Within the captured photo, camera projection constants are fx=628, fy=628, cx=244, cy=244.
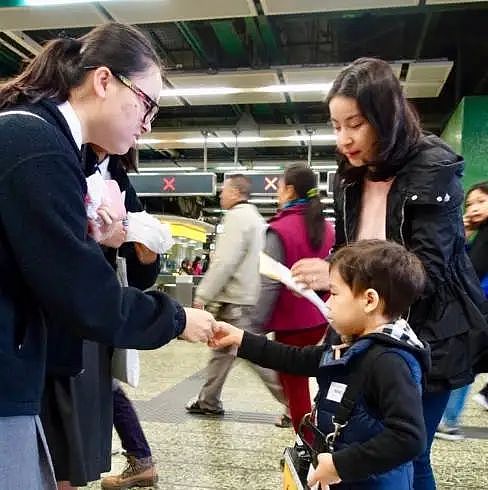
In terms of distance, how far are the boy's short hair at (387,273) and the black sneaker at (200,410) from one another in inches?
120

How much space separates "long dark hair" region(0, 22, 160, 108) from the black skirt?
71 cm

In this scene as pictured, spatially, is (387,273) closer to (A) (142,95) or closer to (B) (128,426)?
(A) (142,95)

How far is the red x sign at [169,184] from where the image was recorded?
11.7 metres

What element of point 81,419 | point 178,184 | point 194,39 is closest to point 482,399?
point 81,419

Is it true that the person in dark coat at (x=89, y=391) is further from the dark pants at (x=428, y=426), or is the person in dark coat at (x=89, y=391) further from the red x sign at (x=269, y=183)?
the red x sign at (x=269, y=183)

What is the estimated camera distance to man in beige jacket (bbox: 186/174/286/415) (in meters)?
4.23

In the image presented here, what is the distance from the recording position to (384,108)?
5.27 ft

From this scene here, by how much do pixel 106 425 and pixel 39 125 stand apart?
975 mm

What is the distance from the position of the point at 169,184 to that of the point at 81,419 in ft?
33.6

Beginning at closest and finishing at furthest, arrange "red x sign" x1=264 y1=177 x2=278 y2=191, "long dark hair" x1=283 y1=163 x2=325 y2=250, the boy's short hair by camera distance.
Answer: the boy's short hair < "long dark hair" x1=283 y1=163 x2=325 y2=250 < "red x sign" x1=264 y1=177 x2=278 y2=191

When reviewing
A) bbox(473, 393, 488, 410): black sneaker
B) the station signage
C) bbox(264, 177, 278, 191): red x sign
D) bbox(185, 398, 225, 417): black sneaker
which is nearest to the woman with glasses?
bbox(185, 398, 225, 417): black sneaker

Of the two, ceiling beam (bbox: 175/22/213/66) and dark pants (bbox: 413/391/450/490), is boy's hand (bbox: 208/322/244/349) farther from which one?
ceiling beam (bbox: 175/22/213/66)

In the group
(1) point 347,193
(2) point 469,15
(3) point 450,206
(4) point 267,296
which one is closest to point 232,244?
(4) point 267,296

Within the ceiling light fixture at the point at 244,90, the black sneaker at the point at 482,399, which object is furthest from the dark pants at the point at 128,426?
the ceiling light fixture at the point at 244,90
